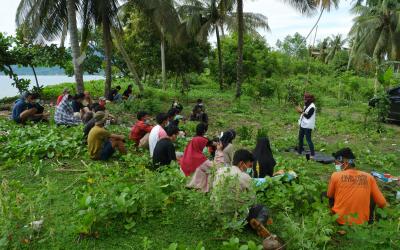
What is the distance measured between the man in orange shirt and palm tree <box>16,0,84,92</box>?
1104 centimetres

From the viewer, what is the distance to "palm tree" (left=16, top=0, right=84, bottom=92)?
1347 cm

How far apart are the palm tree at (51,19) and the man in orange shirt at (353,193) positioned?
36.2 ft

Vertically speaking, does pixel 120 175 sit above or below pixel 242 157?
below

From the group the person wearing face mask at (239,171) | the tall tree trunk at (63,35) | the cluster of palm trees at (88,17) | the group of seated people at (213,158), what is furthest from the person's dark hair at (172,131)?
the tall tree trunk at (63,35)

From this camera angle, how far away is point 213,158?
7.23m

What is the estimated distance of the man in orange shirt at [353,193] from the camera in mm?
4551

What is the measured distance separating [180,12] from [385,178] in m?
19.3

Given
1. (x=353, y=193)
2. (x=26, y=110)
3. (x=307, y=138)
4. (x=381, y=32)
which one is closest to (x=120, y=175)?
(x=353, y=193)

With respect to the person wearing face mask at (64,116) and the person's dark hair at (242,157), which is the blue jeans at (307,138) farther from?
the person wearing face mask at (64,116)

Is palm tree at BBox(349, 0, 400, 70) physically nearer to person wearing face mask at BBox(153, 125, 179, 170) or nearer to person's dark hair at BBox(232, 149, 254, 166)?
person wearing face mask at BBox(153, 125, 179, 170)

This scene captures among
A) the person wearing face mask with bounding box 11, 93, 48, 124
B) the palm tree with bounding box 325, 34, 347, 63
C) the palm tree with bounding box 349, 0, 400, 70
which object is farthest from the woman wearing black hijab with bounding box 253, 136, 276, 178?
the palm tree with bounding box 325, 34, 347, 63

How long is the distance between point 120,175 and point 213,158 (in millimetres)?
1946

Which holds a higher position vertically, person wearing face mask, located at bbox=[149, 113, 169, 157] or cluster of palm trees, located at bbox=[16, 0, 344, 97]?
cluster of palm trees, located at bbox=[16, 0, 344, 97]

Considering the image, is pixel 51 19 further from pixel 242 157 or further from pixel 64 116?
pixel 242 157
